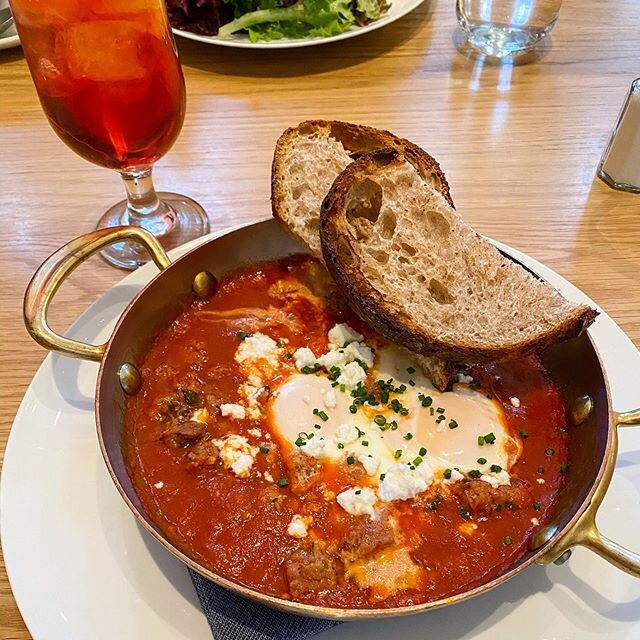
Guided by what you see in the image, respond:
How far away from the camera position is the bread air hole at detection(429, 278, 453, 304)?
6.26 ft

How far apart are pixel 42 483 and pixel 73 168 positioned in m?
1.50

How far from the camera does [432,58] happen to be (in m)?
3.35

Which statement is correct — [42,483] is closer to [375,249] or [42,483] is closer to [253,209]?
[375,249]

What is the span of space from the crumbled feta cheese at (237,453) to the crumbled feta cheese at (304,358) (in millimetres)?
253

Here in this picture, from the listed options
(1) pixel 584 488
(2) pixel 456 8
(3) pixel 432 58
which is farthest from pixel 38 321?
(2) pixel 456 8

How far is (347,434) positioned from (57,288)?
82 cm

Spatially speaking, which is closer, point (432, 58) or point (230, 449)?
point (230, 449)

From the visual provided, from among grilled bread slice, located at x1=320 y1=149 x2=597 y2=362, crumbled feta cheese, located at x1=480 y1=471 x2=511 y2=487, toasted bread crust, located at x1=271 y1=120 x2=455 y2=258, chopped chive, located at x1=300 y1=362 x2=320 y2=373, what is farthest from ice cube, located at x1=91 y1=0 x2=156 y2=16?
crumbled feta cheese, located at x1=480 y1=471 x2=511 y2=487

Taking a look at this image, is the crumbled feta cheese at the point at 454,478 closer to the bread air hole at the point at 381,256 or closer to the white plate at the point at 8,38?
the bread air hole at the point at 381,256

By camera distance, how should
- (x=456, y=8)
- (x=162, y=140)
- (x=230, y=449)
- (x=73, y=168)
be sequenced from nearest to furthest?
1. (x=230, y=449)
2. (x=162, y=140)
3. (x=73, y=168)
4. (x=456, y=8)

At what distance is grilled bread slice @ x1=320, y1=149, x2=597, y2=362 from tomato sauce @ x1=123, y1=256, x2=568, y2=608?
0.52ft

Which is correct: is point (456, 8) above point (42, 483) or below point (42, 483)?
above

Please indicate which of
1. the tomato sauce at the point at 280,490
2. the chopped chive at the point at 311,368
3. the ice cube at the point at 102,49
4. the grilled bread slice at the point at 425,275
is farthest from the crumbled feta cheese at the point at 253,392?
the ice cube at the point at 102,49

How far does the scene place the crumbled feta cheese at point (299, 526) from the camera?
157 centimetres
